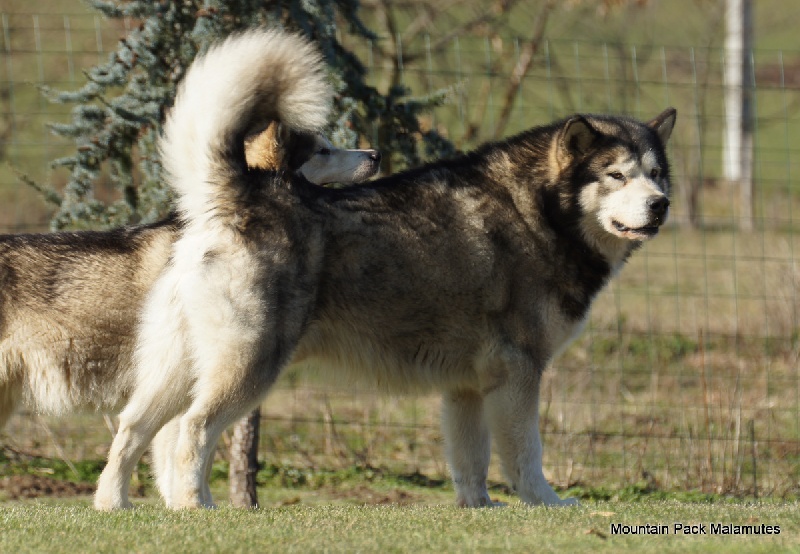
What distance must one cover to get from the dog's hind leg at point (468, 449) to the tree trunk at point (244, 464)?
1469mm

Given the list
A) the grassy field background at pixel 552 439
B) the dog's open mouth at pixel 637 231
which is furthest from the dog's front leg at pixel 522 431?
the dog's open mouth at pixel 637 231

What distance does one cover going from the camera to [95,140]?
21.1 ft

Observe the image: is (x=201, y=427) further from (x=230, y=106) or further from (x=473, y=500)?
(x=473, y=500)

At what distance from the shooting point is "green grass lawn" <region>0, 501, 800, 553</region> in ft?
12.3

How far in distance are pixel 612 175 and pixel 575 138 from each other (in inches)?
10.0

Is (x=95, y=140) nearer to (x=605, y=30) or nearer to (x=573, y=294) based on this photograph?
(x=573, y=294)

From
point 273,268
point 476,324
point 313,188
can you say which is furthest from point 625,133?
point 273,268

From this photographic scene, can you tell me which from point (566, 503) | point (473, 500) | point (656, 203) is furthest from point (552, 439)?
point (656, 203)

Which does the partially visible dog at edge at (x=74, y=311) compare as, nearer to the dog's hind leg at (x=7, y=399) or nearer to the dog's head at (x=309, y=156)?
the dog's hind leg at (x=7, y=399)

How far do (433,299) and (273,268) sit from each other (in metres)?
0.81

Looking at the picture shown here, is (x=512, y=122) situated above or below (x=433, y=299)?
above

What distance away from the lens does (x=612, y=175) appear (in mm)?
5238

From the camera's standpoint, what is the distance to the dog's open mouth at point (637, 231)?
203 inches

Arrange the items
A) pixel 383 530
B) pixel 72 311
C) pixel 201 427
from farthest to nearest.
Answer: pixel 72 311 < pixel 201 427 < pixel 383 530
